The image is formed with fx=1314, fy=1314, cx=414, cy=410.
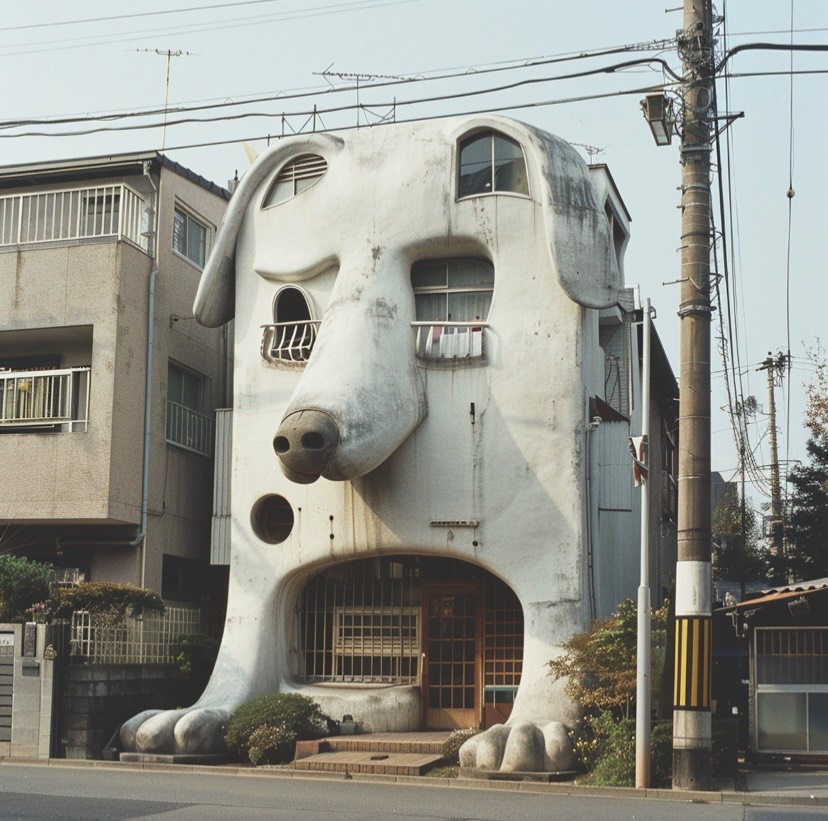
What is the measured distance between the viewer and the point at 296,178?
24656mm

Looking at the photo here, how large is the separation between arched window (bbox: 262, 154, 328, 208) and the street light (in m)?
8.45

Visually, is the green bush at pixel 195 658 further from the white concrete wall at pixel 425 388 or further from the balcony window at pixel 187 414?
the balcony window at pixel 187 414

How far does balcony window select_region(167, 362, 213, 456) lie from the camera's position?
87.8 feet

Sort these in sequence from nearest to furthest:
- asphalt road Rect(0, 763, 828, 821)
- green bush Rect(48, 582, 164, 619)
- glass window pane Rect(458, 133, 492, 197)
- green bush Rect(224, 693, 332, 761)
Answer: asphalt road Rect(0, 763, 828, 821), green bush Rect(224, 693, 332, 761), green bush Rect(48, 582, 164, 619), glass window pane Rect(458, 133, 492, 197)

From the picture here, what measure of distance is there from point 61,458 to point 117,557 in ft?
7.46

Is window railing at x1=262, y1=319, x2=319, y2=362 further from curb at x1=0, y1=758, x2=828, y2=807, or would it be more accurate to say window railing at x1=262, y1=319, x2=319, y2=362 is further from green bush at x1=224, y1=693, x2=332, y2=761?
curb at x1=0, y1=758, x2=828, y2=807

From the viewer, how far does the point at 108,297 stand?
82.0 feet

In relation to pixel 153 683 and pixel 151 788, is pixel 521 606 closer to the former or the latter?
pixel 153 683

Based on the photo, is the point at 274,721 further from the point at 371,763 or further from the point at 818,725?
the point at 818,725

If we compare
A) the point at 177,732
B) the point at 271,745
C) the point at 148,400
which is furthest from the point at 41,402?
the point at 271,745

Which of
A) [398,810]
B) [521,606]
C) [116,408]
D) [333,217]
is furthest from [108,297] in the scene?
[398,810]

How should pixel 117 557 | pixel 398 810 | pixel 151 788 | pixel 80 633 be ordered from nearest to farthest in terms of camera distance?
pixel 398 810
pixel 151 788
pixel 80 633
pixel 117 557

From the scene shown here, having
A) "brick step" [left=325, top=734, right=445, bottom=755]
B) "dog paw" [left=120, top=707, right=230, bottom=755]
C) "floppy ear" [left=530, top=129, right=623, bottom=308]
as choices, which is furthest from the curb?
"floppy ear" [left=530, top=129, right=623, bottom=308]

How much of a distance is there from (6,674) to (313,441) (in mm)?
6602
